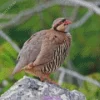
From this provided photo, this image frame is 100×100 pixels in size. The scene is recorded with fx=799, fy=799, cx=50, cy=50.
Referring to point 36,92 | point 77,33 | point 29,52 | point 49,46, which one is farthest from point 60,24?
point 77,33

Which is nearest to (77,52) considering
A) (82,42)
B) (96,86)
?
(82,42)

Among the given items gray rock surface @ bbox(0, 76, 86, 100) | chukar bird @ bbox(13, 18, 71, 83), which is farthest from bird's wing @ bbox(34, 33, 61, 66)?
gray rock surface @ bbox(0, 76, 86, 100)

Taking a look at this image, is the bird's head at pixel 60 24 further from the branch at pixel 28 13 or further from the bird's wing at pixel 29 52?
the branch at pixel 28 13

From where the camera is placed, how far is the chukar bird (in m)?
5.09

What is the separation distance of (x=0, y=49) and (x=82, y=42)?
489 cm

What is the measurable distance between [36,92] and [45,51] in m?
0.46

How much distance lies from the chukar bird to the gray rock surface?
236 millimetres

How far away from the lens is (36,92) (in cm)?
473

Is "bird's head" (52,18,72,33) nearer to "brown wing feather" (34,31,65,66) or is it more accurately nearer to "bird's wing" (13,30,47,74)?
"brown wing feather" (34,31,65,66)

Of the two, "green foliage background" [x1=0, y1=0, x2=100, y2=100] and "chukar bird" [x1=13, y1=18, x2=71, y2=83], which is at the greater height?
"chukar bird" [x1=13, y1=18, x2=71, y2=83]

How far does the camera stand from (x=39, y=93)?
4715mm

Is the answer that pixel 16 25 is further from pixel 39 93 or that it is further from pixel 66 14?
pixel 39 93

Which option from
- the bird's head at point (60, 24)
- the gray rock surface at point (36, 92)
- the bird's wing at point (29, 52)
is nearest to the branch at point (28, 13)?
the bird's head at point (60, 24)

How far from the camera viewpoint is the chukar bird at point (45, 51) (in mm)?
5086
